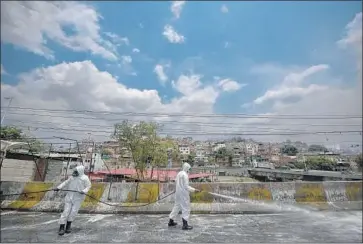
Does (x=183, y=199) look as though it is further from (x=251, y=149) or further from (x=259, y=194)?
(x=251, y=149)

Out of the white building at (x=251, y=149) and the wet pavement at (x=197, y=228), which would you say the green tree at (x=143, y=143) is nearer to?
the white building at (x=251, y=149)

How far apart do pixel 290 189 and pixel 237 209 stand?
2.18 meters

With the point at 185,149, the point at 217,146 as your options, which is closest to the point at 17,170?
the point at 185,149

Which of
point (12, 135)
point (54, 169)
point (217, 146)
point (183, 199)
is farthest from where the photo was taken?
point (217, 146)

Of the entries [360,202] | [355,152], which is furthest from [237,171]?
[360,202]

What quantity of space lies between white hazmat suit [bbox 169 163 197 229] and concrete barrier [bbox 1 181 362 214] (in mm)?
1609

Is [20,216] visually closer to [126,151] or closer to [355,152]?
[355,152]

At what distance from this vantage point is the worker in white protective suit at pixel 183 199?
594 centimetres

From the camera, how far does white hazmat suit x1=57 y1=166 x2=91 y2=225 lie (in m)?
5.58

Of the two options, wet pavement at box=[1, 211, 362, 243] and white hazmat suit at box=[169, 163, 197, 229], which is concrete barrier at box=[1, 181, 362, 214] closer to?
wet pavement at box=[1, 211, 362, 243]

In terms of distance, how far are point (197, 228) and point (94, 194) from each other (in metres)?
4.17

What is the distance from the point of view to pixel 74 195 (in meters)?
5.79

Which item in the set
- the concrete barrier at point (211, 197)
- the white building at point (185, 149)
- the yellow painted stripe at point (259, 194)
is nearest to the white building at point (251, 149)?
the white building at point (185, 149)

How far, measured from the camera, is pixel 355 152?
66.5ft
